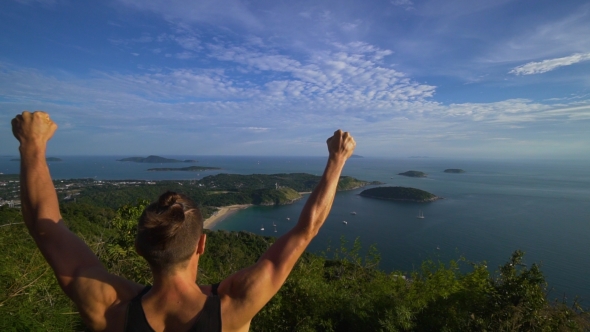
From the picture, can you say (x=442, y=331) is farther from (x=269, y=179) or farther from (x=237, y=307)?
(x=269, y=179)

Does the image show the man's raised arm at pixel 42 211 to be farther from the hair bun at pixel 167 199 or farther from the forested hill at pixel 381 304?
the forested hill at pixel 381 304

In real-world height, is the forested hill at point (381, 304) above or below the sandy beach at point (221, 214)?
above

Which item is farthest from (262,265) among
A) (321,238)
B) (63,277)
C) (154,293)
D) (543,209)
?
(543,209)

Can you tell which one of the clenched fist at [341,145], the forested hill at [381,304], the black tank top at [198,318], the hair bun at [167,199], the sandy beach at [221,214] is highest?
the clenched fist at [341,145]

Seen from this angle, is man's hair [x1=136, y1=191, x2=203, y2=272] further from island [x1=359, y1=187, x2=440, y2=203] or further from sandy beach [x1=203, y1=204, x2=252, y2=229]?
island [x1=359, y1=187, x2=440, y2=203]

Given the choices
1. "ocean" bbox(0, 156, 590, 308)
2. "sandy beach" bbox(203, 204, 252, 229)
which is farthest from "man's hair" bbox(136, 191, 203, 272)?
"sandy beach" bbox(203, 204, 252, 229)

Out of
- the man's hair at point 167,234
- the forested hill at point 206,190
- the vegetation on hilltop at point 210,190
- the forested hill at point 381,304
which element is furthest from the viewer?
the vegetation on hilltop at point 210,190

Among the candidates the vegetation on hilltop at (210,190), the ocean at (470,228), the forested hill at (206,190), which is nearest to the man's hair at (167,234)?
the ocean at (470,228)

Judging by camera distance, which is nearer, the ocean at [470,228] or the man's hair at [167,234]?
the man's hair at [167,234]

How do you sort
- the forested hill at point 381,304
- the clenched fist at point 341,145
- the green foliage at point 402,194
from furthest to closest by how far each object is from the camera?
the green foliage at point 402,194
the forested hill at point 381,304
the clenched fist at point 341,145
